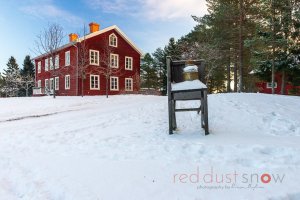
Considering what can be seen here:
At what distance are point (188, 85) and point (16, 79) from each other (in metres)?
50.5

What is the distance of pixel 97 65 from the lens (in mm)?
29062

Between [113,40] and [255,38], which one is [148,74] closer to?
[113,40]

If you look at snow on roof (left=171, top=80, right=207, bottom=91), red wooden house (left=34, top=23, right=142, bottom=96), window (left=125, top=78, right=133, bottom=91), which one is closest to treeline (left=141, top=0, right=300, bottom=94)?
red wooden house (left=34, top=23, right=142, bottom=96)

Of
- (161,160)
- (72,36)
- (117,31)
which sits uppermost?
(117,31)

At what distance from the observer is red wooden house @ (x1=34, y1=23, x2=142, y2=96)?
91.8 feet

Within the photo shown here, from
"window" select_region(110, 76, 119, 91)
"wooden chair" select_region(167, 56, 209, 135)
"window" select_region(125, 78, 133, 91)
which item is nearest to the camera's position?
"wooden chair" select_region(167, 56, 209, 135)

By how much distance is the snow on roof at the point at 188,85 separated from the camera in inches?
227

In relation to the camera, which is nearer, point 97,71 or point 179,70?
point 179,70

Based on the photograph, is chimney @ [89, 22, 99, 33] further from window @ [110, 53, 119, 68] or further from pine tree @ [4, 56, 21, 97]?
pine tree @ [4, 56, 21, 97]

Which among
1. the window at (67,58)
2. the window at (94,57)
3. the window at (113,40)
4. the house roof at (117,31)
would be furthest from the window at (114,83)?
the window at (67,58)

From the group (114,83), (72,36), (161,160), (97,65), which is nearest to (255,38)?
(114,83)

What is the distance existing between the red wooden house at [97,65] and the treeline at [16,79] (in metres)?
19.5

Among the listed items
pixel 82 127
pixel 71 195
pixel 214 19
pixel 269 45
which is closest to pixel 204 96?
pixel 71 195

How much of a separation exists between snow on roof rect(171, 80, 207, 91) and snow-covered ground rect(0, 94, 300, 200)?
108 cm
